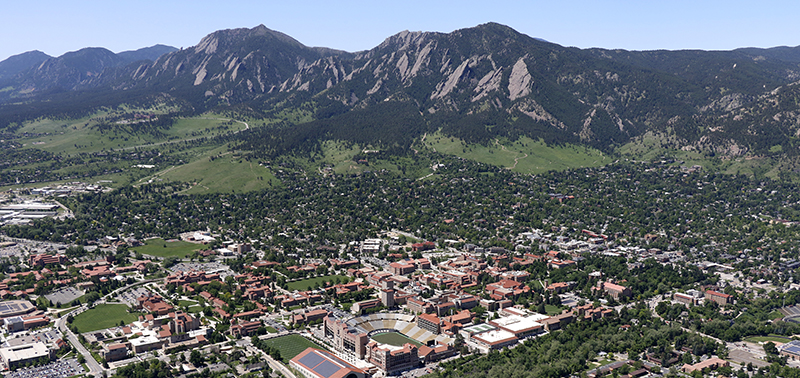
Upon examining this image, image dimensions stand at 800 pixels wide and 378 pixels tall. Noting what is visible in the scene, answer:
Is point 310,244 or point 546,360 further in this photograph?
point 310,244

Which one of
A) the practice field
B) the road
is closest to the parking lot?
the road

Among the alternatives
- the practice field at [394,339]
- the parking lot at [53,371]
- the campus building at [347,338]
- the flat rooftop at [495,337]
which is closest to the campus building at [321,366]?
the campus building at [347,338]

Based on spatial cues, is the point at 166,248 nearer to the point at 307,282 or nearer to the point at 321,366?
the point at 307,282

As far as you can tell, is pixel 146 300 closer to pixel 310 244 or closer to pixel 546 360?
pixel 310 244

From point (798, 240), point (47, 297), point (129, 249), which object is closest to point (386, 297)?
point (47, 297)

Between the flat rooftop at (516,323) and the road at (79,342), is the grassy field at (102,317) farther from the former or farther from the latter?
the flat rooftop at (516,323)

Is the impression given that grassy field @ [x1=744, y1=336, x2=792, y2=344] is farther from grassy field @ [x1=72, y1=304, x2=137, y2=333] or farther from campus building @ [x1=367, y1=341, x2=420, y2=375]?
grassy field @ [x1=72, y1=304, x2=137, y2=333]
